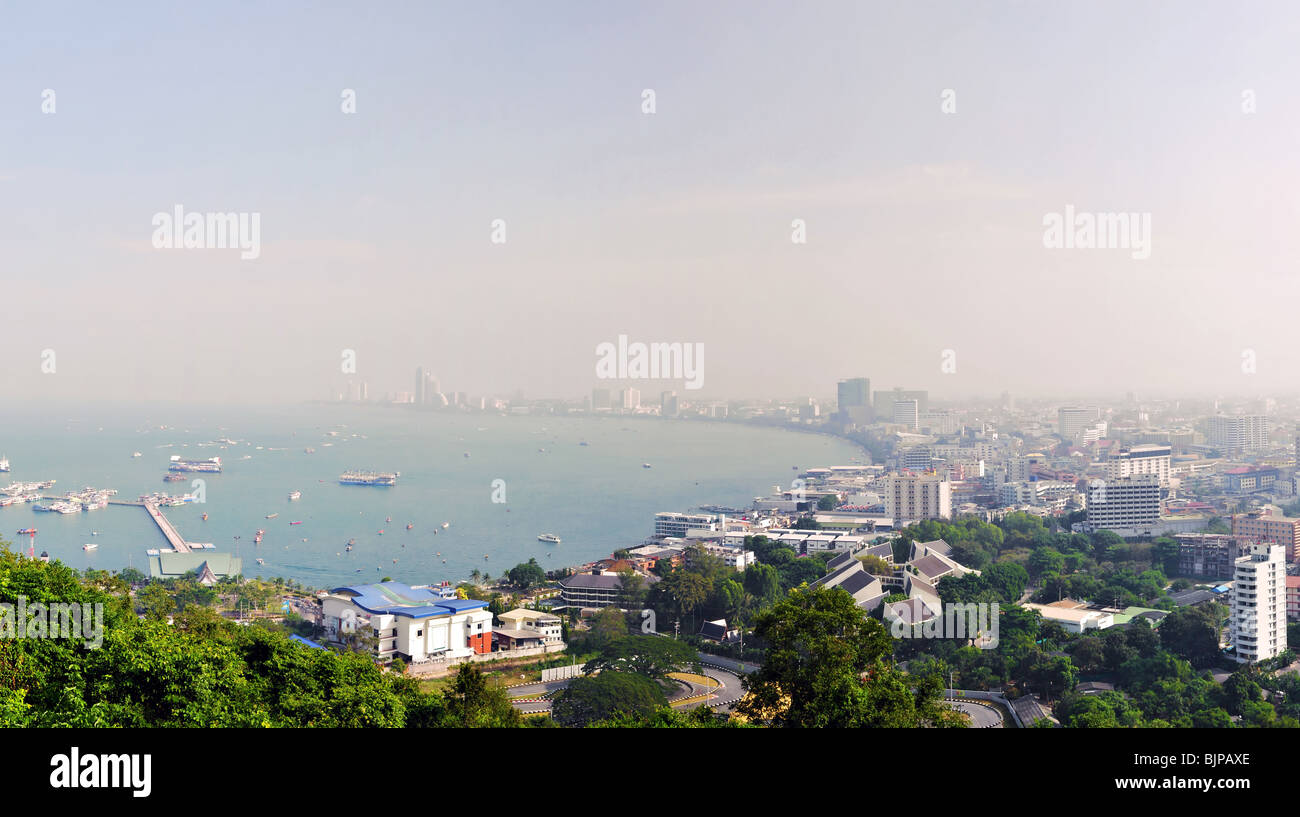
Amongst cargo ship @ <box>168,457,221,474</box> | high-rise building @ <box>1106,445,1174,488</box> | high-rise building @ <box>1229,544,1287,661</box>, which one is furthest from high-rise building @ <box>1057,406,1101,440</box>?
cargo ship @ <box>168,457,221,474</box>

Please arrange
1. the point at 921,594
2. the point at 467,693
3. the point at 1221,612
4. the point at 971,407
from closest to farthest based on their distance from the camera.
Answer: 1. the point at 467,693
2. the point at 1221,612
3. the point at 921,594
4. the point at 971,407

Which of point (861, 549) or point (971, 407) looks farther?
point (971, 407)

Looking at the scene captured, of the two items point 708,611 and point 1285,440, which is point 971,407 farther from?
point 708,611

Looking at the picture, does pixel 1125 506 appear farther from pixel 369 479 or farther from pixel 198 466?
pixel 198 466

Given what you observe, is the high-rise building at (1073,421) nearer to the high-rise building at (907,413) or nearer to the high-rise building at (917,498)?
the high-rise building at (907,413)
